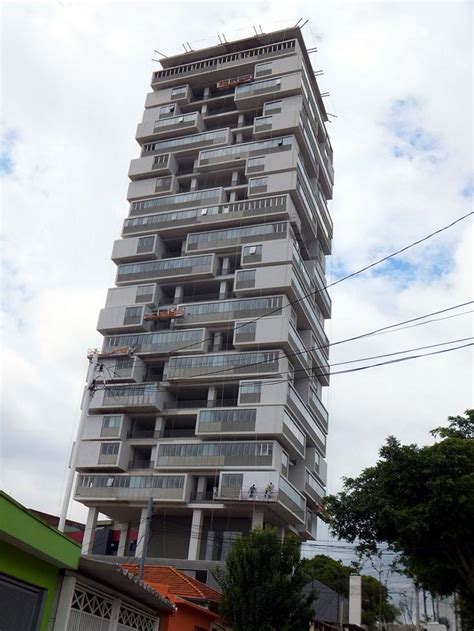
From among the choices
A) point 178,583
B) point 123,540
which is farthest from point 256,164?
point 178,583

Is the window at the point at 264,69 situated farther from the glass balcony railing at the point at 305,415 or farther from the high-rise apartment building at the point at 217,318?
the glass balcony railing at the point at 305,415

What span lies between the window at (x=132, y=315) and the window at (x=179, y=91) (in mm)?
25807

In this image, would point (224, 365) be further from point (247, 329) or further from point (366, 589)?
point (366, 589)

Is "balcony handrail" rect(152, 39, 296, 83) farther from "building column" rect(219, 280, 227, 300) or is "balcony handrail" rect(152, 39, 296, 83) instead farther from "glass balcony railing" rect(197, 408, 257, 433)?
"glass balcony railing" rect(197, 408, 257, 433)

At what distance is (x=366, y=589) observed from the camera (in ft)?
205

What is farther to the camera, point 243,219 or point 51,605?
point 243,219

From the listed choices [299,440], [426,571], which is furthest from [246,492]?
[426,571]

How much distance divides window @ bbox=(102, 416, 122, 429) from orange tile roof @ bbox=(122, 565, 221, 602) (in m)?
23.7

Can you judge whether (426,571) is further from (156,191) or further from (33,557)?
(156,191)

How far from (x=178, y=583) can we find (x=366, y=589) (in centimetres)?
4082

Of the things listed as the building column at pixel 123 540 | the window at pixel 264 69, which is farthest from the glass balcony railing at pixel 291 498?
the window at pixel 264 69

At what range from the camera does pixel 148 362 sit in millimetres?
56938

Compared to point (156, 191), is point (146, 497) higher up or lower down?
lower down

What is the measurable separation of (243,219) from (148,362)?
51.9 feet
